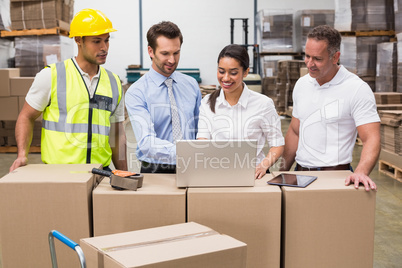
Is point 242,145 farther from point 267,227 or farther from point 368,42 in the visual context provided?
point 368,42

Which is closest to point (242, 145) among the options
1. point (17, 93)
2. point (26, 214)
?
point (26, 214)

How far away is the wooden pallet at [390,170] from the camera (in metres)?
5.65

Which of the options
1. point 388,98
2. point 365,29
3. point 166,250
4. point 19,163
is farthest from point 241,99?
point 365,29

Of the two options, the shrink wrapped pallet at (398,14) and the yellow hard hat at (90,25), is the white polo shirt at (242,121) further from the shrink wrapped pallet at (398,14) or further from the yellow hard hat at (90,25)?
the shrink wrapped pallet at (398,14)

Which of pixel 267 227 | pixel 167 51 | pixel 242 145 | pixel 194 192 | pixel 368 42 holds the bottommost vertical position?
pixel 267 227

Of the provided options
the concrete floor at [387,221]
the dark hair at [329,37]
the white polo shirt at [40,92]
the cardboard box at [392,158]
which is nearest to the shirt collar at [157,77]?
the white polo shirt at [40,92]

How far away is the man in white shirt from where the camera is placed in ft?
8.09

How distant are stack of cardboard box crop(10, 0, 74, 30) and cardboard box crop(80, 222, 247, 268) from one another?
20.8 ft

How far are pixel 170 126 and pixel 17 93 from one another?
5.01 metres

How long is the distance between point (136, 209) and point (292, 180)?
2.33ft

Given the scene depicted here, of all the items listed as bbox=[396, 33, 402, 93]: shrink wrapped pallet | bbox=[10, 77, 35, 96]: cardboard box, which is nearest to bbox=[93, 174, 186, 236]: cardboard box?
bbox=[10, 77, 35, 96]: cardboard box

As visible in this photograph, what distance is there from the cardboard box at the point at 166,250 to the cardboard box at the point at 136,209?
7.4 inches

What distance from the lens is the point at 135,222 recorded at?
199cm

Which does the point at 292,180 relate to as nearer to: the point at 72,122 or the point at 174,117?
the point at 174,117
